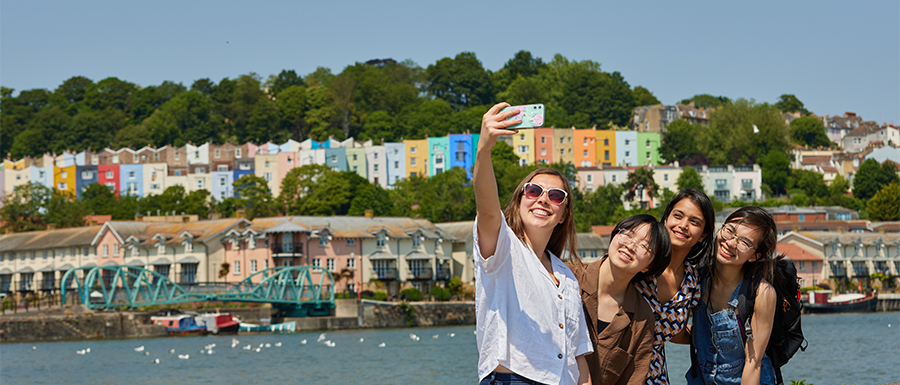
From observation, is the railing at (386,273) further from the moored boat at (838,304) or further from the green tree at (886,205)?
the green tree at (886,205)

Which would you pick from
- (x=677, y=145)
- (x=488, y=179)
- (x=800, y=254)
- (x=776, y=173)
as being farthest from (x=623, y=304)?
(x=677, y=145)

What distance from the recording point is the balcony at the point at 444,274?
64.6m

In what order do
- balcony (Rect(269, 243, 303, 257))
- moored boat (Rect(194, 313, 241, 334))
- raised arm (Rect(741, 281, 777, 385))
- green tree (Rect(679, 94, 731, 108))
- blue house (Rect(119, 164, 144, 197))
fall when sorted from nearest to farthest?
1. raised arm (Rect(741, 281, 777, 385))
2. moored boat (Rect(194, 313, 241, 334))
3. balcony (Rect(269, 243, 303, 257))
4. blue house (Rect(119, 164, 144, 197))
5. green tree (Rect(679, 94, 731, 108))

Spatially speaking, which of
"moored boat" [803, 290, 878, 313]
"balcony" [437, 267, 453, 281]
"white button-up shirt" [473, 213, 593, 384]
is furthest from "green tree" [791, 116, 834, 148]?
"white button-up shirt" [473, 213, 593, 384]

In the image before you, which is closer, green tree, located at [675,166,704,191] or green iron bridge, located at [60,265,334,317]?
green iron bridge, located at [60,265,334,317]

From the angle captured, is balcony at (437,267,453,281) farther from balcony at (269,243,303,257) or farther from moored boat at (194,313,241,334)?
moored boat at (194,313,241,334)

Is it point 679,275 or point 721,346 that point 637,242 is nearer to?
point 679,275

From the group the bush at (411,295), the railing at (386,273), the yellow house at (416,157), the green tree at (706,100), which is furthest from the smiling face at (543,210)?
the green tree at (706,100)

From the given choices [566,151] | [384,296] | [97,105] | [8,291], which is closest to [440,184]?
[566,151]

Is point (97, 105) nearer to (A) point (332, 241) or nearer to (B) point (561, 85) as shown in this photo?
(B) point (561, 85)

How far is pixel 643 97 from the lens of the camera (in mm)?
139875

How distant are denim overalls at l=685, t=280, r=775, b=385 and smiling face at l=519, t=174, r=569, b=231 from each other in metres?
1.29

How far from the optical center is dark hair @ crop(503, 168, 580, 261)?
15.9 feet

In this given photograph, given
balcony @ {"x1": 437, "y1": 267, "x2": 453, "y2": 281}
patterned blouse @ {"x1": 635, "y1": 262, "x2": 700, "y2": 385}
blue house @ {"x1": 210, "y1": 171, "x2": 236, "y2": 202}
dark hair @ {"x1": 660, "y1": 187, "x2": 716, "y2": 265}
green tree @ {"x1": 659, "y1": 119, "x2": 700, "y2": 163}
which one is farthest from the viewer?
green tree @ {"x1": 659, "y1": 119, "x2": 700, "y2": 163}
